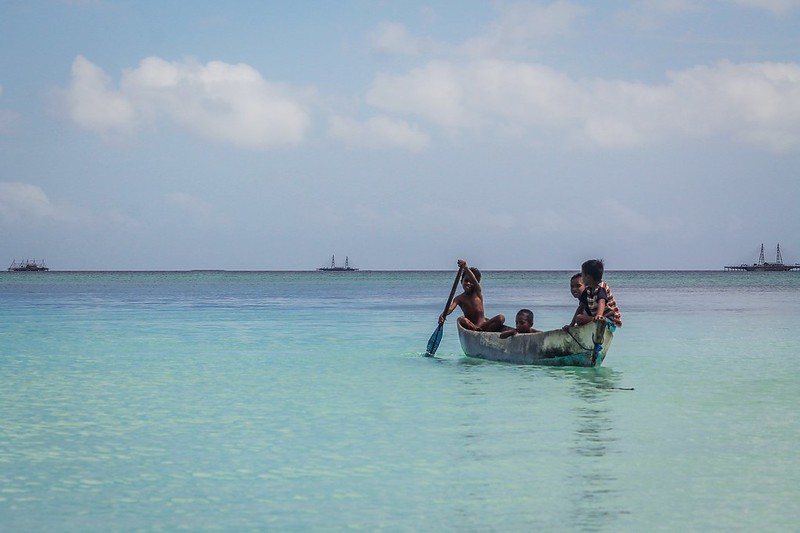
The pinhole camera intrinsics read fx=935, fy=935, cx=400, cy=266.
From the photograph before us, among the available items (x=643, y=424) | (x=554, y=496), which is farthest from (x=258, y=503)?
(x=643, y=424)

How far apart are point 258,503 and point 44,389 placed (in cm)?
792

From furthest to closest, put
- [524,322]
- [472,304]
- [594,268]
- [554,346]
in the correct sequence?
[472,304] → [524,322] → [554,346] → [594,268]

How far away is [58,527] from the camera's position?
657 cm

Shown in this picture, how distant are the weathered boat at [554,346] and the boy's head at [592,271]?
781mm

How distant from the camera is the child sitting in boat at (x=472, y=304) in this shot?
16859 millimetres

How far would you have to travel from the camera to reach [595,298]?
14.6 metres

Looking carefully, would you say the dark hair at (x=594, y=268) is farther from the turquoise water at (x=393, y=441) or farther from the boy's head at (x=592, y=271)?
the turquoise water at (x=393, y=441)

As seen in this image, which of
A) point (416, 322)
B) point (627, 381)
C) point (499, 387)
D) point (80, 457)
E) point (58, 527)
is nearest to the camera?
point (58, 527)

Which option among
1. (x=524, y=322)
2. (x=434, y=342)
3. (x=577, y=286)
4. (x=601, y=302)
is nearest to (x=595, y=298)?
(x=601, y=302)

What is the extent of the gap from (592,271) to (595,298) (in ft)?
1.75

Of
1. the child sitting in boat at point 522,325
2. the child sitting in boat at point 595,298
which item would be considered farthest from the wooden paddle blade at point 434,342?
the child sitting in boat at point 595,298

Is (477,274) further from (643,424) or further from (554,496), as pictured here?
(554,496)

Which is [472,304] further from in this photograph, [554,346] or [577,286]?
[577,286]

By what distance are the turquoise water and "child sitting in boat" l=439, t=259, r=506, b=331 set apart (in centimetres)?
115
